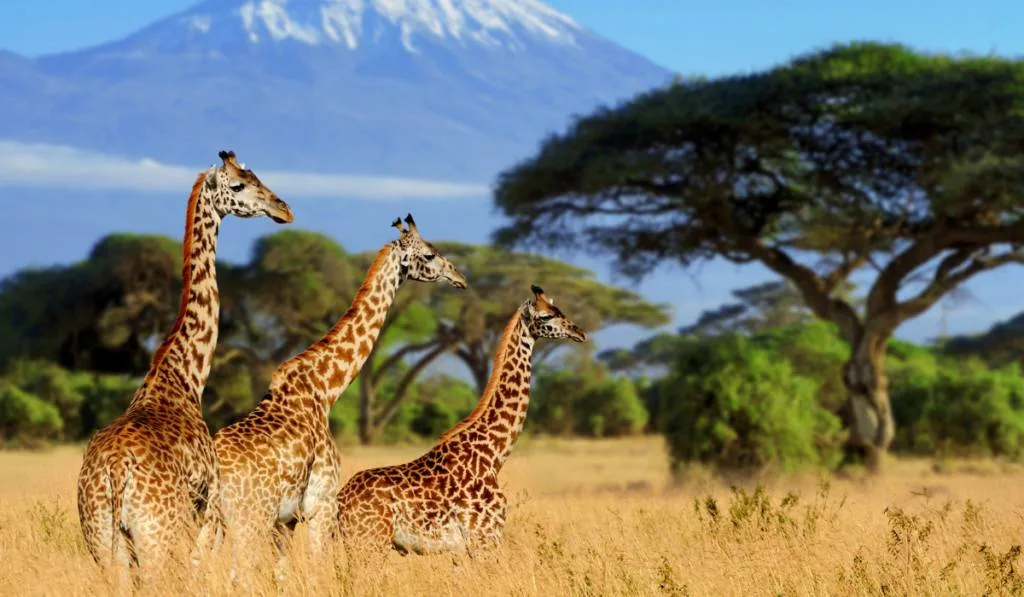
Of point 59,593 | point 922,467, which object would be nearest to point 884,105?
point 922,467

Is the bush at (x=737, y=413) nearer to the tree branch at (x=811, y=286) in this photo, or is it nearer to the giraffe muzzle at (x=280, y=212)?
the tree branch at (x=811, y=286)

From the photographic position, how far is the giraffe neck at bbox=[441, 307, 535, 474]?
8.56 m

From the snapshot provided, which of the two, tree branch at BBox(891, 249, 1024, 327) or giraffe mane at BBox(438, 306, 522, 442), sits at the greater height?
tree branch at BBox(891, 249, 1024, 327)

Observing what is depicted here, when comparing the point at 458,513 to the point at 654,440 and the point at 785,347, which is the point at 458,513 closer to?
→ the point at 785,347

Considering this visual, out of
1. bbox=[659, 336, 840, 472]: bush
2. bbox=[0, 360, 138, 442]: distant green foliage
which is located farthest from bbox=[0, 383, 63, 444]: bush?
bbox=[659, 336, 840, 472]: bush

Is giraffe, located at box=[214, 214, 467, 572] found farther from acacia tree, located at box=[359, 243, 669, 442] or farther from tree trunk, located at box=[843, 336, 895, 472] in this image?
acacia tree, located at box=[359, 243, 669, 442]

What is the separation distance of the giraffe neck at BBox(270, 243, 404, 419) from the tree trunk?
1754 cm

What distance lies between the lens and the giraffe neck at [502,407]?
8.56m

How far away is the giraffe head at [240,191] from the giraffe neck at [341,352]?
65 centimetres

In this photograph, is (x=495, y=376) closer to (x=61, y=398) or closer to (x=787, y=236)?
(x=787, y=236)

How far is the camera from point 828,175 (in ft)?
84.4

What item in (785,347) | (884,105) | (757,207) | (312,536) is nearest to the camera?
(312,536)

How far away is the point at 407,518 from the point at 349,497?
0.33 m

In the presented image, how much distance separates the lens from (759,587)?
25.6 feet
